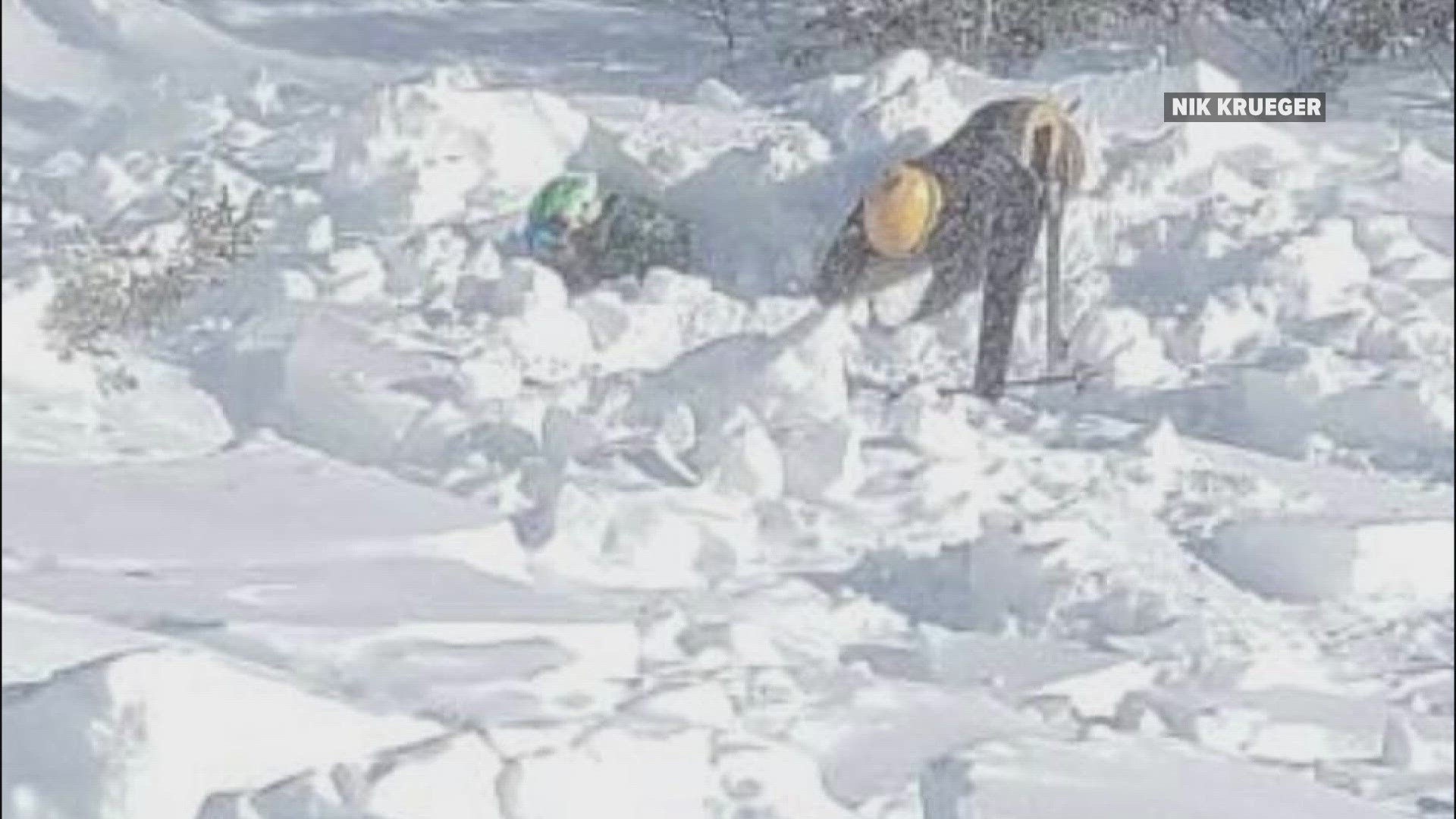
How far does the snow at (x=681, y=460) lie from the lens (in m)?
4.14

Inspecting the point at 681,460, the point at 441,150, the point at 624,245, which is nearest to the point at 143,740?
the point at 681,460

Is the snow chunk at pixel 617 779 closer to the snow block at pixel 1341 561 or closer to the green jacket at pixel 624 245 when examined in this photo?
the snow block at pixel 1341 561

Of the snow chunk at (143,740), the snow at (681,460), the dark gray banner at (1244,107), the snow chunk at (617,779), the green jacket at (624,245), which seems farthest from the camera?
the dark gray banner at (1244,107)

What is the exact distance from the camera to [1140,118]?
745cm

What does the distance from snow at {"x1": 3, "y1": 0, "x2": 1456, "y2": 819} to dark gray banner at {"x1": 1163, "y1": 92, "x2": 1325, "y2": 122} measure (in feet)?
0.15

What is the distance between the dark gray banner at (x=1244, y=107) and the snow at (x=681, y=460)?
5 cm

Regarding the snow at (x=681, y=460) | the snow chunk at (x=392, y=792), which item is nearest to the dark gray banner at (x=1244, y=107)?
the snow at (x=681, y=460)

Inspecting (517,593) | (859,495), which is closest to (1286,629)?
(859,495)

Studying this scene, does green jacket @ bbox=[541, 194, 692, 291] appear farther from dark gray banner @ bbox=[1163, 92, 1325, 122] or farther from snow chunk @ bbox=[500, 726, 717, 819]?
snow chunk @ bbox=[500, 726, 717, 819]

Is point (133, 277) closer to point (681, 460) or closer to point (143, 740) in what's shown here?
point (681, 460)

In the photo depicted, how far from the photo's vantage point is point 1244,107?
287 inches

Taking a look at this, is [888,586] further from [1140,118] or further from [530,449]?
[1140,118]

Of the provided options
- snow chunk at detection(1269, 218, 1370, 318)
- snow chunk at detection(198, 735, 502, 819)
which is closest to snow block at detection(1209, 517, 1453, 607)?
snow chunk at detection(1269, 218, 1370, 318)

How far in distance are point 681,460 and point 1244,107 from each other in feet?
6.21
